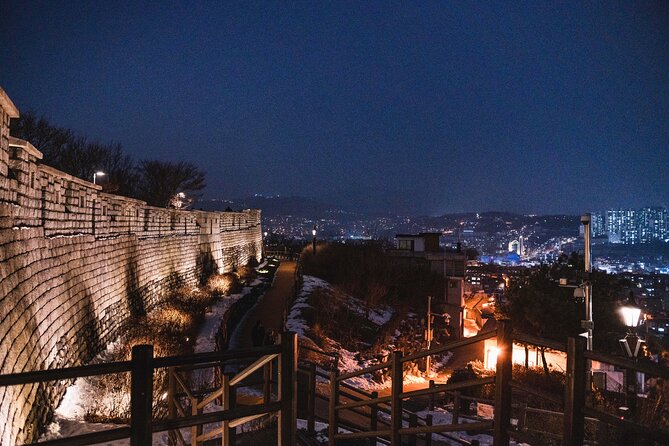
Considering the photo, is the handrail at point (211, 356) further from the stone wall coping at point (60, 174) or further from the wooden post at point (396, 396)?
the stone wall coping at point (60, 174)

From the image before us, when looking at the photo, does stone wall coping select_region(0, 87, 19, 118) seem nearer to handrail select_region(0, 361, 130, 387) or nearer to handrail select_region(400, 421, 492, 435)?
handrail select_region(0, 361, 130, 387)

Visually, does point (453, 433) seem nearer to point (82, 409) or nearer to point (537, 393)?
point (82, 409)

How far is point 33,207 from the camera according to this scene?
8031mm

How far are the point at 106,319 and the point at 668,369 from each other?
41.2 feet

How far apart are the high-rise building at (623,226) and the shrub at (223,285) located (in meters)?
91.2

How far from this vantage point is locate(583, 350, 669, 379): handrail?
2596 mm

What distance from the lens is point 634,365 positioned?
8.91 ft

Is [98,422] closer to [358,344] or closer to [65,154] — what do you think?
[358,344]

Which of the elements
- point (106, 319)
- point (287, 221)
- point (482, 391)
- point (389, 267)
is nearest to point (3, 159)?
point (106, 319)

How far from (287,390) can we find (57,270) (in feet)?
25.6

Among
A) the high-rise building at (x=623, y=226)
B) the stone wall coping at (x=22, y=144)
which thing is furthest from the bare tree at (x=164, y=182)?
the high-rise building at (x=623, y=226)

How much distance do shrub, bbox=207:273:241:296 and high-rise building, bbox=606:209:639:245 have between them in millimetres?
91222

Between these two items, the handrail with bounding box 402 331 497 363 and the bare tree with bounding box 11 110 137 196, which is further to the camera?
the bare tree with bounding box 11 110 137 196

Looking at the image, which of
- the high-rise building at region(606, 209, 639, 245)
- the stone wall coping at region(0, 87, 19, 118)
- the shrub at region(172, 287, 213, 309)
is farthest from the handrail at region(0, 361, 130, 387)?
the high-rise building at region(606, 209, 639, 245)
